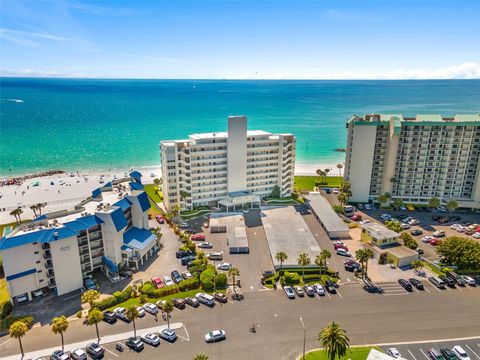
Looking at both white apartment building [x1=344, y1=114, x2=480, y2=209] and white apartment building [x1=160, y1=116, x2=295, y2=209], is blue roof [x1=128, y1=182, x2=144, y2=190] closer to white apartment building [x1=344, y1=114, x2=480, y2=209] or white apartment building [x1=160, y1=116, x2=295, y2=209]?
white apartment building [x1=160, y1=116, x2=295, y2=209]

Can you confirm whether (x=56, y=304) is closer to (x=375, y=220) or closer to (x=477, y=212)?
(x=375, y=220)

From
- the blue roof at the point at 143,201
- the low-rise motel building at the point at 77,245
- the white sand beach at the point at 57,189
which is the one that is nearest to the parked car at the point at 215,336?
the low-rise motel building at the point at 77,245

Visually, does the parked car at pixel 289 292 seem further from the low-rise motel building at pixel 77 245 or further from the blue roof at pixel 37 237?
the blue roof at pixel 37 237

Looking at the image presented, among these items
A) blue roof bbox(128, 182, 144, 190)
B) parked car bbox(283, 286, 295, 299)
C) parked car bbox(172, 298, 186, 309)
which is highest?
blue roof bbox(128, 182, 144, 190)

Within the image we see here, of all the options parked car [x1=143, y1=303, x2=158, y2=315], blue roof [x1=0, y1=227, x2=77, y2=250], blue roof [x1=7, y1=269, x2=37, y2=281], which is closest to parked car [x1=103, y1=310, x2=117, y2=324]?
parked car [x1=143, y1=303, x2=158, y2=315]

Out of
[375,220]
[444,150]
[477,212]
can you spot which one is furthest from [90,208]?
[477,212]

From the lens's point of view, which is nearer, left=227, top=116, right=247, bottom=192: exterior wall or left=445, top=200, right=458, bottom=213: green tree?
left=445, top=200, right=458, bottom=213: green tree

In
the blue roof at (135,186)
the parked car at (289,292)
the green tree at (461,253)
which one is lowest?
the parked car at (289,292)
